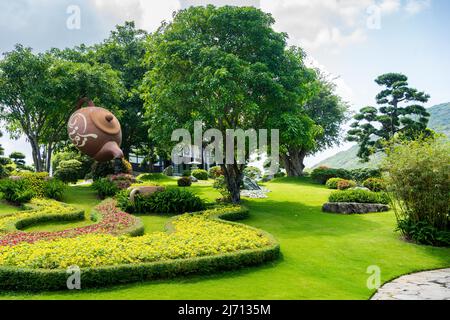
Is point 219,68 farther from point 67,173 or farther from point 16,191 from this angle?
point 67,173

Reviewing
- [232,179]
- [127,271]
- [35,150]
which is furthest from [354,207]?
[35,150]

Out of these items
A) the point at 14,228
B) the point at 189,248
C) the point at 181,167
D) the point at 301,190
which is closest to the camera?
the point at 189,248

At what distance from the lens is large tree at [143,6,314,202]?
1758cm

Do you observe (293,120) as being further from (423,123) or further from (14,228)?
(423,123)

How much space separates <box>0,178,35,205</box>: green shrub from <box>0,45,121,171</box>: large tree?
23.8 ft

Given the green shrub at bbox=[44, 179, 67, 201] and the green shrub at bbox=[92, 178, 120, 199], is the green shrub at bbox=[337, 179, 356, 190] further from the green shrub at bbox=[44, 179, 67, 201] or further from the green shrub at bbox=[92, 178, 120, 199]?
the green shrub at bbox=[44, 179, 67, 201]

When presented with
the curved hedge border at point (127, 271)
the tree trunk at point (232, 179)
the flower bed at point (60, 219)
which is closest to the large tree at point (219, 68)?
the tree trunk at point (232, 179)

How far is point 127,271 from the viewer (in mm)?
7824

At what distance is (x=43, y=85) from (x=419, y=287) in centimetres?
2405

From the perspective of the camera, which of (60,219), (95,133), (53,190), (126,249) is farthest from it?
(95,133)

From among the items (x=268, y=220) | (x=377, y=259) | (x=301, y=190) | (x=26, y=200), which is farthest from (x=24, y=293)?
(x=301, y=190)

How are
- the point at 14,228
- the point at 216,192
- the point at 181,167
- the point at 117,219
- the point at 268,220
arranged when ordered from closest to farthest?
1. the point at 14,228
2. the point at 117,219
3. the point at 268,220
4. the point at 216,192
5. the point at 181,167
